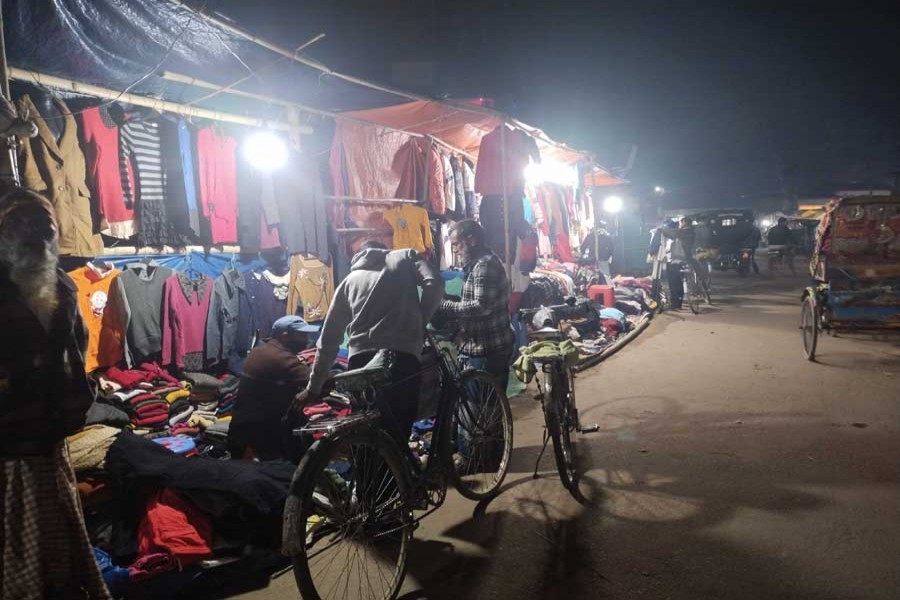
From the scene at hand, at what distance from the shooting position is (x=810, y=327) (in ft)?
27.5

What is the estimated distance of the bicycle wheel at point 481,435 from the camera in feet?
14.4

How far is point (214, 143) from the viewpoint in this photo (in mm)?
6242

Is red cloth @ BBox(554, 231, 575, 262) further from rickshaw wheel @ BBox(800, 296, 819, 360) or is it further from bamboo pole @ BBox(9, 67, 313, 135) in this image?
bamboo pole @ BBox(9, 67, 313, 135)

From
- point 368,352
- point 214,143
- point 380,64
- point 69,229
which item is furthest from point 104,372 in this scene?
point 380,64

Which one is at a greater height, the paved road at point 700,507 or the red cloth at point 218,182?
the red cloth at point 218,182

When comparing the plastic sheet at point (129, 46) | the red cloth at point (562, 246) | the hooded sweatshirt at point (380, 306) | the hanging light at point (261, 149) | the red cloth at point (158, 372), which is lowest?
the red cloth at point (158, 372)

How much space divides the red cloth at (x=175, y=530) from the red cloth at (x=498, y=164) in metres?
5.62

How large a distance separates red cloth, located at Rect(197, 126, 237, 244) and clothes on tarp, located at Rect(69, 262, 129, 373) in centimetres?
119

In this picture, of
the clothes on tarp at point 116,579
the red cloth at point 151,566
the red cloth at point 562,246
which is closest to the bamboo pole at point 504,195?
the red cloth at point 151,566

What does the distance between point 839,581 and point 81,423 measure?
4.25m

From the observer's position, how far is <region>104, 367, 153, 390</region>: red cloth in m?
5.38

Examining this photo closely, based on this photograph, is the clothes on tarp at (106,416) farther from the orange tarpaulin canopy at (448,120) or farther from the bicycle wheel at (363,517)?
the orange tarpaulin canopy at (448,120)

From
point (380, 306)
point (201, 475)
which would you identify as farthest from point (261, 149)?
point (201, 475)

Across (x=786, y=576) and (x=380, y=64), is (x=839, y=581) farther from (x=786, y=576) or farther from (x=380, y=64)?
(x=380, y=64)
